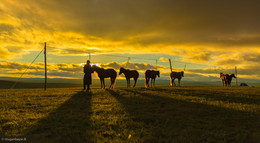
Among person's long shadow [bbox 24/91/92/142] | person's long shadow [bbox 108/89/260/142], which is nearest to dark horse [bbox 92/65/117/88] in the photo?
person's long shadow [bbox 24/91/92/142]

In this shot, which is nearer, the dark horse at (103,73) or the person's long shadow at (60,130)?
the person's long shadow at (60,130)

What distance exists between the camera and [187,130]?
5.20m

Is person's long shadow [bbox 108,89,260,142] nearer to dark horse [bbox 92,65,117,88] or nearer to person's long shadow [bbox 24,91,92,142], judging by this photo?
person's long shadow [bbox 24,91,92,142]

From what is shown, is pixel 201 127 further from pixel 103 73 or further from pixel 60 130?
pixel 103 73

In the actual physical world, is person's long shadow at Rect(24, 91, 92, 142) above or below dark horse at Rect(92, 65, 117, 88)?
below

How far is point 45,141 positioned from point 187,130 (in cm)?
424

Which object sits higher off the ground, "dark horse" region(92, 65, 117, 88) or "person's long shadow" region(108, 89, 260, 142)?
"dark horse" region(92, 65, 117, 88)

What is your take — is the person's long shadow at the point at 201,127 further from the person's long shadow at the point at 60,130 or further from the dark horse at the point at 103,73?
the dark horse at the point at 103,73

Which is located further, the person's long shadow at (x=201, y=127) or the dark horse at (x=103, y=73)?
the dark horse at (x=103, y=73)

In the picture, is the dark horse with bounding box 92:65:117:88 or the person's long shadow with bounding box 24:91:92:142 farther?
the dark horse with bounding box 92:65:117:88

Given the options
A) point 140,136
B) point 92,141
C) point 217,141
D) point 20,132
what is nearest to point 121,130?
point 140,136

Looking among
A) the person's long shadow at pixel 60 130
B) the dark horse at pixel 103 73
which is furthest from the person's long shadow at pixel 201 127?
the dark horse at pixel 103 73

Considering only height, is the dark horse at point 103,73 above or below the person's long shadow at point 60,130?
above

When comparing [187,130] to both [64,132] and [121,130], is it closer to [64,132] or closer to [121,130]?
[121,130]
